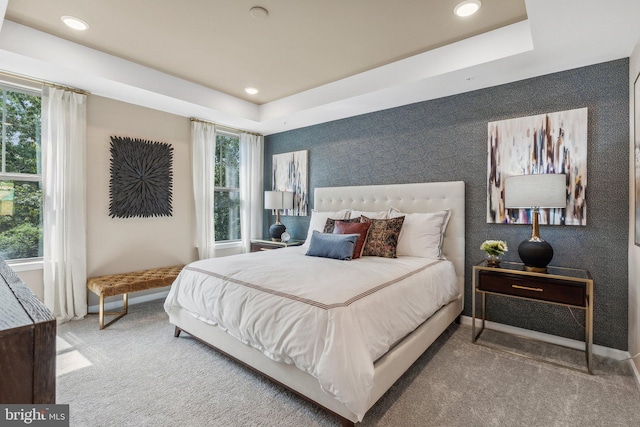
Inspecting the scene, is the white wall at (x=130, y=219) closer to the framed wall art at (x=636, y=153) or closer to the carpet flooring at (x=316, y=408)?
the carpet flooring at (x=316, y=408)

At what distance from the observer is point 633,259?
2.38m

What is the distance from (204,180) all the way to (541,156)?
159 inches

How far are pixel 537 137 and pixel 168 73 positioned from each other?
3868mm

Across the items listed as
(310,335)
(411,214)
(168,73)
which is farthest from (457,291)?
(168,73)

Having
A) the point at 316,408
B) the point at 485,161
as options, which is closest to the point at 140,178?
the point at 316,408

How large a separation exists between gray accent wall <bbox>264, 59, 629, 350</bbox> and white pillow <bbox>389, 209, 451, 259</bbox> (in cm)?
32

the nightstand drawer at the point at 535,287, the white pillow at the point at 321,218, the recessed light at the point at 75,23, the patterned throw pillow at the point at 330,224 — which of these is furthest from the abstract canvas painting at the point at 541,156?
the recessed light at the point at 75,23

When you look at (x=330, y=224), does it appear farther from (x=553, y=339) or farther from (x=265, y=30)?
(x=553, y=339)

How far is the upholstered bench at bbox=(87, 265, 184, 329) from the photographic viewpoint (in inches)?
120

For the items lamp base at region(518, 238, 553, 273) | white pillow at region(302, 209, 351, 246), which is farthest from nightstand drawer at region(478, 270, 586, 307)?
white pillow at region(302, 209, 351, 246)

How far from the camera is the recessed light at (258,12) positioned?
2.35 meters

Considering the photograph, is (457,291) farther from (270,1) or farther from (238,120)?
(238,120)

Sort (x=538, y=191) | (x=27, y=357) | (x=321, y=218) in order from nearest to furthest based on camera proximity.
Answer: (x=27, y=357), (x=538, y=191), (x=321, y=218)

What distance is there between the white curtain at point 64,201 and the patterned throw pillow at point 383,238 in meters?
3.04
